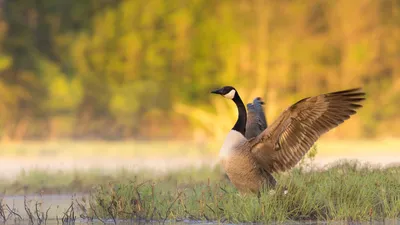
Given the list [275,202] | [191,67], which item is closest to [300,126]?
[275,202]

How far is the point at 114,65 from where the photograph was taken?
43.7 metres

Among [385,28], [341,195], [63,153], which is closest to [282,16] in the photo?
[385,28]

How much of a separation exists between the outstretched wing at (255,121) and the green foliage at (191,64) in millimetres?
27498

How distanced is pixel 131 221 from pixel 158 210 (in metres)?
0.37

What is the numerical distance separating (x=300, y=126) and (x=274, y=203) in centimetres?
97

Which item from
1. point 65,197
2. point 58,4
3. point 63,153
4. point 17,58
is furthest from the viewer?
point 58,4

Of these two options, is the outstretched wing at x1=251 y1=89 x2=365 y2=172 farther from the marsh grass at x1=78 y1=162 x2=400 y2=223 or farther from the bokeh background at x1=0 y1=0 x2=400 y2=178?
the bokeh background at x1=0 y1=0 x2=400 y2=178

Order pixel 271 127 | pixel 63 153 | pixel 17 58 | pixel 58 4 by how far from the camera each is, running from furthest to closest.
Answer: pixel 58 4 → pixel 17 58 → pixel 63 153 → pixel 271 127

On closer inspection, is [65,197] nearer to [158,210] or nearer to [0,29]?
[158,210]

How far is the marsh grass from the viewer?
1082cm

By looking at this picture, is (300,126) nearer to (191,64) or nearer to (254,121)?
(254,121)

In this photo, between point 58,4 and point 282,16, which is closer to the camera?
point 282,16

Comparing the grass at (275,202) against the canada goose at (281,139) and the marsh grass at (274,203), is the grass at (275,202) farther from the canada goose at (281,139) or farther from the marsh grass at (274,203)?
the canada goose at (281,139)

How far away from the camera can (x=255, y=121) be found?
498 inches
